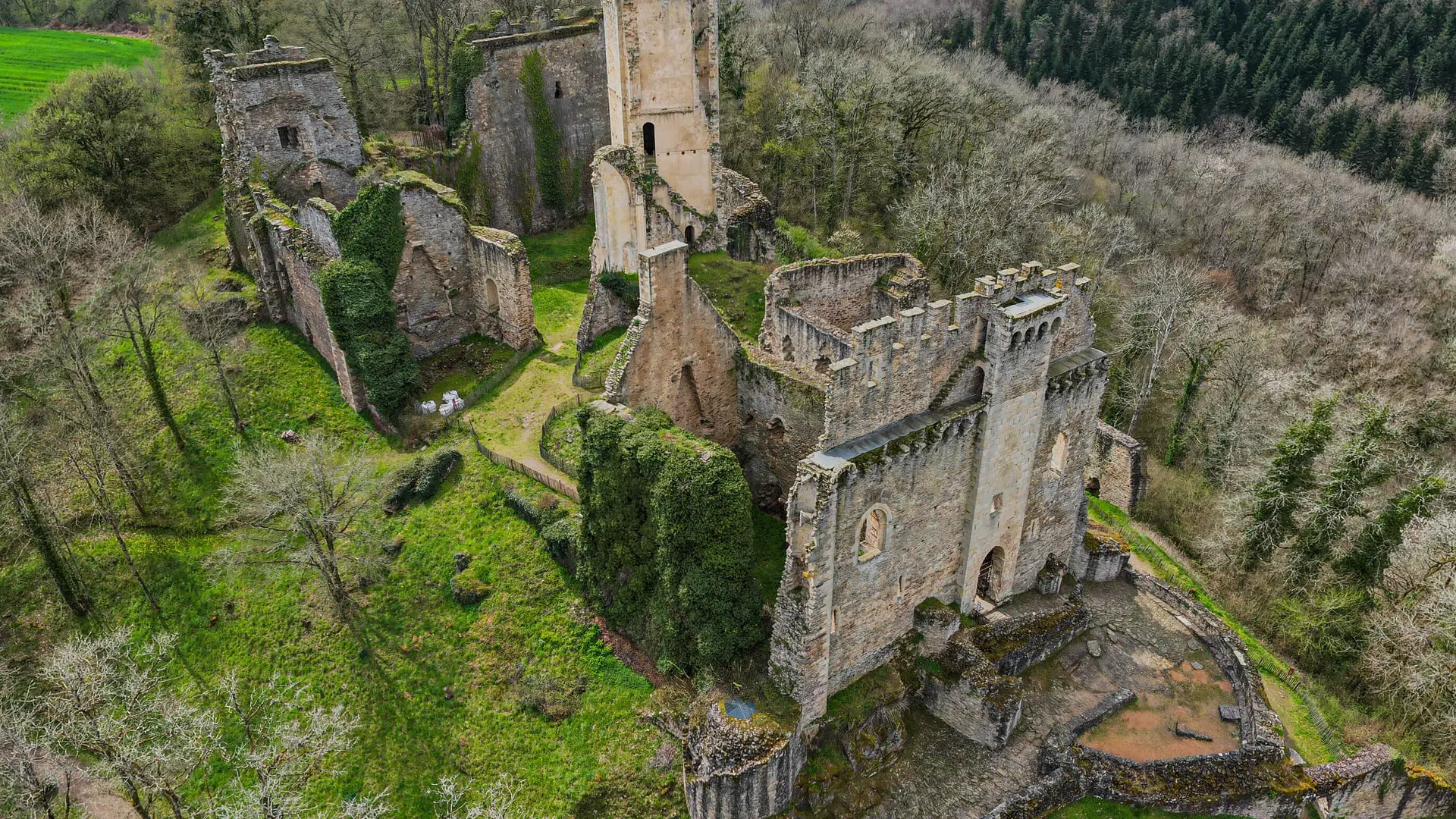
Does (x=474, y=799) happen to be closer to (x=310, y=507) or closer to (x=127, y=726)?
(x=127, y=726)

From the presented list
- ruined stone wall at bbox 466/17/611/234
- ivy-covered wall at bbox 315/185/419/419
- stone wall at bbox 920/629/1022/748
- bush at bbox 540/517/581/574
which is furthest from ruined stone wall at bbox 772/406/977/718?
ruined stone wall at bbox 466/17/611/234

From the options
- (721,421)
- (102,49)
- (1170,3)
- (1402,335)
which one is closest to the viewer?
(721,421)

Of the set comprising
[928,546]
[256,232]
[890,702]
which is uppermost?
[256,232]

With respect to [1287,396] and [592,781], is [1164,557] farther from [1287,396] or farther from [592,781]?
[592,781]

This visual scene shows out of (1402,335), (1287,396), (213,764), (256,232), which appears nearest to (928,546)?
(213,764)

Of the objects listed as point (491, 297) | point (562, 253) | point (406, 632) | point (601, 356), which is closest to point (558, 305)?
point (491, 297)

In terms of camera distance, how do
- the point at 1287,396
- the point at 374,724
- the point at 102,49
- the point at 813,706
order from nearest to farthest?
the point at 813,706 → the point at 374,724 → the point at 1287,396 → the point at 102,49

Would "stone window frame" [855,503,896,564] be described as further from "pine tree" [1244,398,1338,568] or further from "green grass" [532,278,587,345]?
"green grass" [532,278,587,345]
